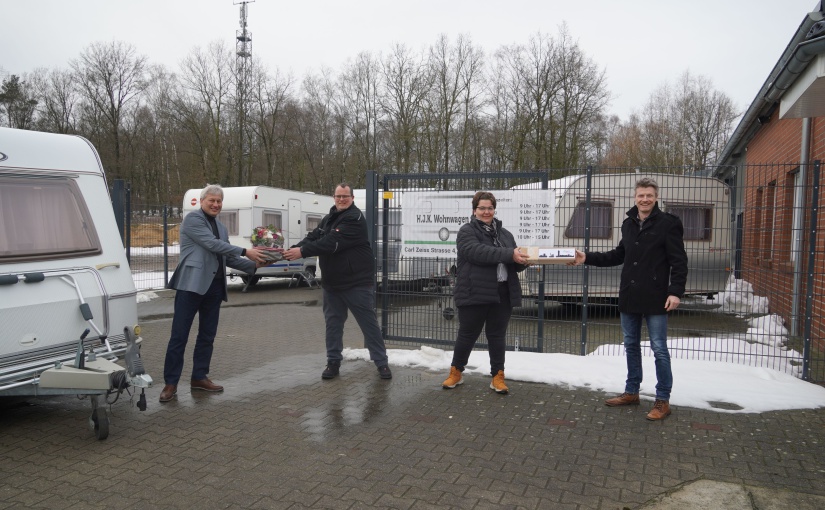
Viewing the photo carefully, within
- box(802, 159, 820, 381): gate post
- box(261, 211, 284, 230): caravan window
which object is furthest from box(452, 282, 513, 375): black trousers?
box(261, 211, 284, 230): caravan window

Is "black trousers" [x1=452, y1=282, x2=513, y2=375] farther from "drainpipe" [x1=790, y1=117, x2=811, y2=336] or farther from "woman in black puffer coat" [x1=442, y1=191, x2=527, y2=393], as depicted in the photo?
"drainpipe" [x1=790, y1=117, x2=811, y2=336]

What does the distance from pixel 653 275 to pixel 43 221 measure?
→ 5.06 m

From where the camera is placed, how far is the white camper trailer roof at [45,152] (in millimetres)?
4805

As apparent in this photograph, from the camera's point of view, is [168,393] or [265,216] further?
[265,216]

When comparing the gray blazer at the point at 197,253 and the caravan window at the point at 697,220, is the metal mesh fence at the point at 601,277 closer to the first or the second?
the caravan window at the point at 697,220

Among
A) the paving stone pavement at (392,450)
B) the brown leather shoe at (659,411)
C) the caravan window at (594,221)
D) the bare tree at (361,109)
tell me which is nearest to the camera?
the paving stone pavement at (392,450)

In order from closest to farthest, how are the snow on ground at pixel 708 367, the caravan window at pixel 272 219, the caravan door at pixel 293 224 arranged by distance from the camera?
1. the snow on ground at pixel 708 367
2. the caravan window at pixel 272 219
3. the caravan door at pixel 293 224

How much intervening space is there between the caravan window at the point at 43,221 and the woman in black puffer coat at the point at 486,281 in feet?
10.8

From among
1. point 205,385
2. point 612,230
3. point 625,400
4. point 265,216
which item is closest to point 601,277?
point 612,230

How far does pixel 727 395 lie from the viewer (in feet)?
17.4

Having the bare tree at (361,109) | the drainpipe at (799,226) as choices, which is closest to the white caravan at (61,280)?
the drainpipe at (799,226)

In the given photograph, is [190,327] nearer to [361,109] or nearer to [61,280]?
[61,280]

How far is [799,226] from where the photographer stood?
6.52 m

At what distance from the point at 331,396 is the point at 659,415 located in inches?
113
